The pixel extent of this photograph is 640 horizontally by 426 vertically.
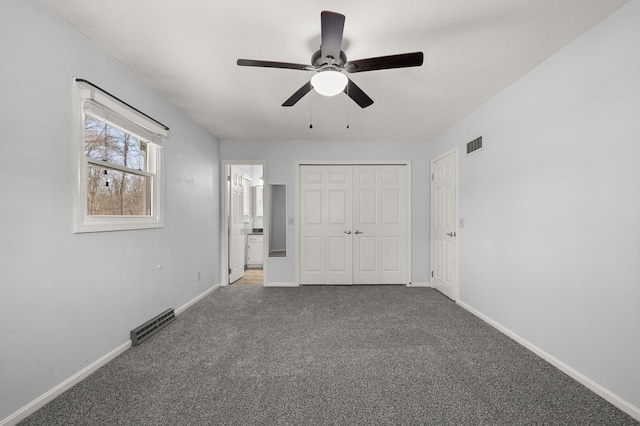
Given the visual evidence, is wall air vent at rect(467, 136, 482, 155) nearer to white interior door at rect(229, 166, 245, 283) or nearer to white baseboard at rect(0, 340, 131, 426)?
white interior door at rect(229, 166, 245, 283)

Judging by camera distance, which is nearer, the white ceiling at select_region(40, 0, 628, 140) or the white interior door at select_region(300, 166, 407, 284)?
the white ceiling at select_region(40, 0, 628, 140)

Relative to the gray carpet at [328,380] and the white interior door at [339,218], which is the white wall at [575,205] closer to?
the gray carpet at [328,380]

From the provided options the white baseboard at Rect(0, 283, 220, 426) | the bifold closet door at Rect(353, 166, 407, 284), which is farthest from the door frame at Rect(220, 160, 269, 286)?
the white baseboard at Rect(0, 283, 220, 426)

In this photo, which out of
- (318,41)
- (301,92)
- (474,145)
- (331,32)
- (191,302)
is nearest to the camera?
(331,32)

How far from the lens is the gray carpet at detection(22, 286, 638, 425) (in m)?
1.58

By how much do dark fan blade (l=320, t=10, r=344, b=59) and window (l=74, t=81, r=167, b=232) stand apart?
1797 mm

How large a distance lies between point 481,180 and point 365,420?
2.81 meters

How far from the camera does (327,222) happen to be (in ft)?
15.4

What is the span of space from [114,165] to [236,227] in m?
2.80

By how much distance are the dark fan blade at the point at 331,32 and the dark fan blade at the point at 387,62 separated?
5.5 inches

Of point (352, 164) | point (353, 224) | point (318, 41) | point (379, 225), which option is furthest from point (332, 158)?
point (318, 41)

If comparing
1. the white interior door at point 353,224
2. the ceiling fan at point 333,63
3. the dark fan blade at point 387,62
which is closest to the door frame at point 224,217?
the white interior door at point 353,224

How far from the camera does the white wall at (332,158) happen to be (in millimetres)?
4590

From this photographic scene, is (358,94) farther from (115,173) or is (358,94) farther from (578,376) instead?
(578,376)
